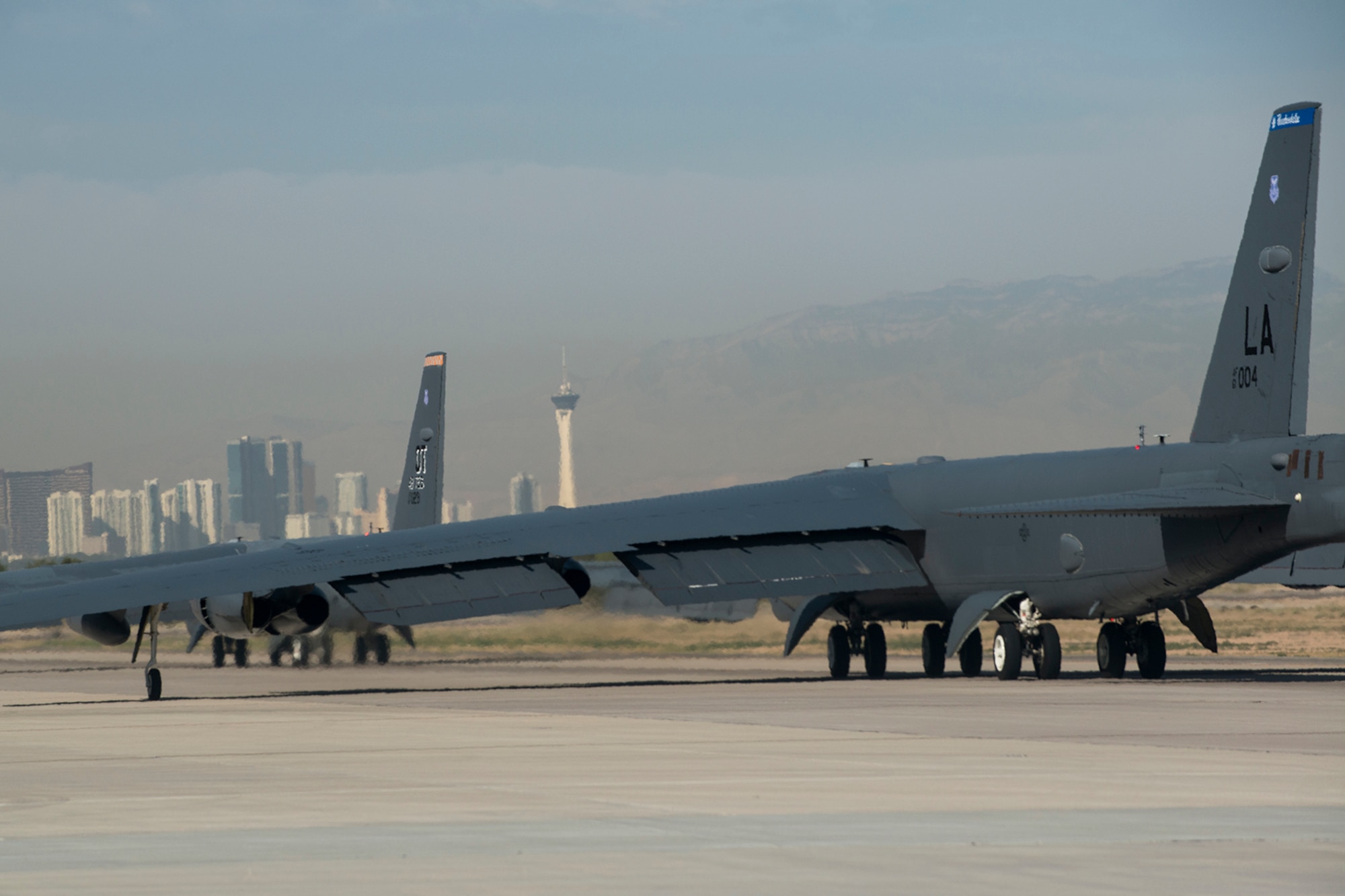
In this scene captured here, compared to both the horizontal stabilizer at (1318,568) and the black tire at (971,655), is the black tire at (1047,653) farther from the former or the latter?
the horizontal stabilizer at (1318,568)

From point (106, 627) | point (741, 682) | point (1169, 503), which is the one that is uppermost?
point (1169, 503)

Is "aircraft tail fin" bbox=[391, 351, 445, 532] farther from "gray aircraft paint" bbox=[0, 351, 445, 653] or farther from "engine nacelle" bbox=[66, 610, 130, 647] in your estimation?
"engine nacelle" bbox=[66, 610, 130, 647]

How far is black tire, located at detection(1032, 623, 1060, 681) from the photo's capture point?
28.2 m

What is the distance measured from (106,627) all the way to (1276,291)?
→ 1816 centimetres

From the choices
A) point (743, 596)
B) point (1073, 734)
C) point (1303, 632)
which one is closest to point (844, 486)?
point (743, 596)

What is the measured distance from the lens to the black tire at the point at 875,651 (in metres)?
32.0

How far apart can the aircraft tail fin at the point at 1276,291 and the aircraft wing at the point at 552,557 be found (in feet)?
20.7

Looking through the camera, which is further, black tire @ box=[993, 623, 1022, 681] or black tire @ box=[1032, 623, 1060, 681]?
black tire @ box=[993, 623, 1022, 681]

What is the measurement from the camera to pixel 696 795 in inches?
463

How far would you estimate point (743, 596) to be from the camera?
30031 millimetres

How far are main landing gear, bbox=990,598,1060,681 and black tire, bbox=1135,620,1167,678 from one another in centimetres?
131

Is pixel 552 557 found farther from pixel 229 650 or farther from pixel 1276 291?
pixel 229 650

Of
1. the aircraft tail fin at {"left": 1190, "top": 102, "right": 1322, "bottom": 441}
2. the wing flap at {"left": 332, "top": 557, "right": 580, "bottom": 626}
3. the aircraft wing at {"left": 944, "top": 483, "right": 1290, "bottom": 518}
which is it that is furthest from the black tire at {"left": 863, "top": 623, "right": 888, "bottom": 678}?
the aircraft tail fin at {"left": 1190, "top": 102, "right": 1322, "bottom": 441}

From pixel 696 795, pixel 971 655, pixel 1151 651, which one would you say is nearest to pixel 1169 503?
pixel 1151 651
